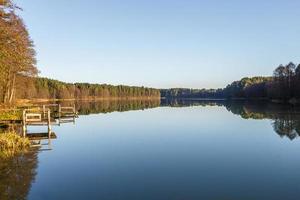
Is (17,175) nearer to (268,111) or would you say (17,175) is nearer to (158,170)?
(158,170)

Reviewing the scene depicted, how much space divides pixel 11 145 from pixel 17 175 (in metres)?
6.57

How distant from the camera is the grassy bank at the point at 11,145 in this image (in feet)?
65.8

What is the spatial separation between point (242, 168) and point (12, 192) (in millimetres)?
11028

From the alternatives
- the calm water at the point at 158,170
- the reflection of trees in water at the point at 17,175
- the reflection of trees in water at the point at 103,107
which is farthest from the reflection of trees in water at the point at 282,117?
the reflection of trees in water at the point at 103,107

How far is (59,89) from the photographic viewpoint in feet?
533

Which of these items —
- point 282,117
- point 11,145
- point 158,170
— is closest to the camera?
point 158,170

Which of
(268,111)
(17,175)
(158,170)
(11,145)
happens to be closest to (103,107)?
(268,111)

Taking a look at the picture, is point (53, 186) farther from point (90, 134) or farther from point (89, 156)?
point (90, 134)

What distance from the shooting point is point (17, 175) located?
15.3 metres

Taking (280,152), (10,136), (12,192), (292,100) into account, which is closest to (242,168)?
(280,152)

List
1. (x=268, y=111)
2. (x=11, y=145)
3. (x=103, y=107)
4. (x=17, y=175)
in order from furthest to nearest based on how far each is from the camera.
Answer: (x=103, y=107)
(x=268, y=111)
(x=11, y=145)
(x=17, y=175)

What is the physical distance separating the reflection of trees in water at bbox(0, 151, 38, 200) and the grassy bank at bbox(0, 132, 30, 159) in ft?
2.66

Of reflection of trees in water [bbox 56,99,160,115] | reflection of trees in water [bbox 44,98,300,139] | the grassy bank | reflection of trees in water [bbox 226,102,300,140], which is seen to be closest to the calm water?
the grassy bank

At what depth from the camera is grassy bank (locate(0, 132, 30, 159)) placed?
2005 centimetres
